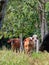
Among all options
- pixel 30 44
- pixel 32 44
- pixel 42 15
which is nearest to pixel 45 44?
pixel 30 44

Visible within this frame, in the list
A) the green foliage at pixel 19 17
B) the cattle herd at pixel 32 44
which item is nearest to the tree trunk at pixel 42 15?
the green foliage at pixel 19 17

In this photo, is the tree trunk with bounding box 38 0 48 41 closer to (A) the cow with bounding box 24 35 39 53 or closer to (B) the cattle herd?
(B) the cattle herd

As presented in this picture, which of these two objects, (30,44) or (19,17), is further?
(19,17)

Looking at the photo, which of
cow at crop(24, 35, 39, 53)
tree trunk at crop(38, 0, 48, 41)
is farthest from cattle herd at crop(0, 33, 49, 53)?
tree trunk at crop(38, 0, 48, 41)

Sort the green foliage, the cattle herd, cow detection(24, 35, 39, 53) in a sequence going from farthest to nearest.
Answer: the green foliage → cow detection(24, 35, 39, 53) → the cattle herd

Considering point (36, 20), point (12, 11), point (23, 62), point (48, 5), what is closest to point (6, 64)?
point (23, 62)

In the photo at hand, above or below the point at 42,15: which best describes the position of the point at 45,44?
below

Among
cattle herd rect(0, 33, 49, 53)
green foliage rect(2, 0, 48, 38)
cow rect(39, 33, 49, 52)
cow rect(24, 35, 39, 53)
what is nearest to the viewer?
cow rect(39, 33, 49, 52)

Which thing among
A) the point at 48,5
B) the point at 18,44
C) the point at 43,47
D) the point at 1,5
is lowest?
the point at 18,44

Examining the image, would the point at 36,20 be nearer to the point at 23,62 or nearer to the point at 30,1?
the point at 30,1

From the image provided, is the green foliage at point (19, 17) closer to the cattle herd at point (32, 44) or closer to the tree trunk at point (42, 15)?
the tree trunk at point (42, 15)

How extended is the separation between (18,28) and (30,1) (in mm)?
1703

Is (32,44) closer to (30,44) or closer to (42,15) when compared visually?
(30,44)

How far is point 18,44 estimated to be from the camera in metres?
15.5
